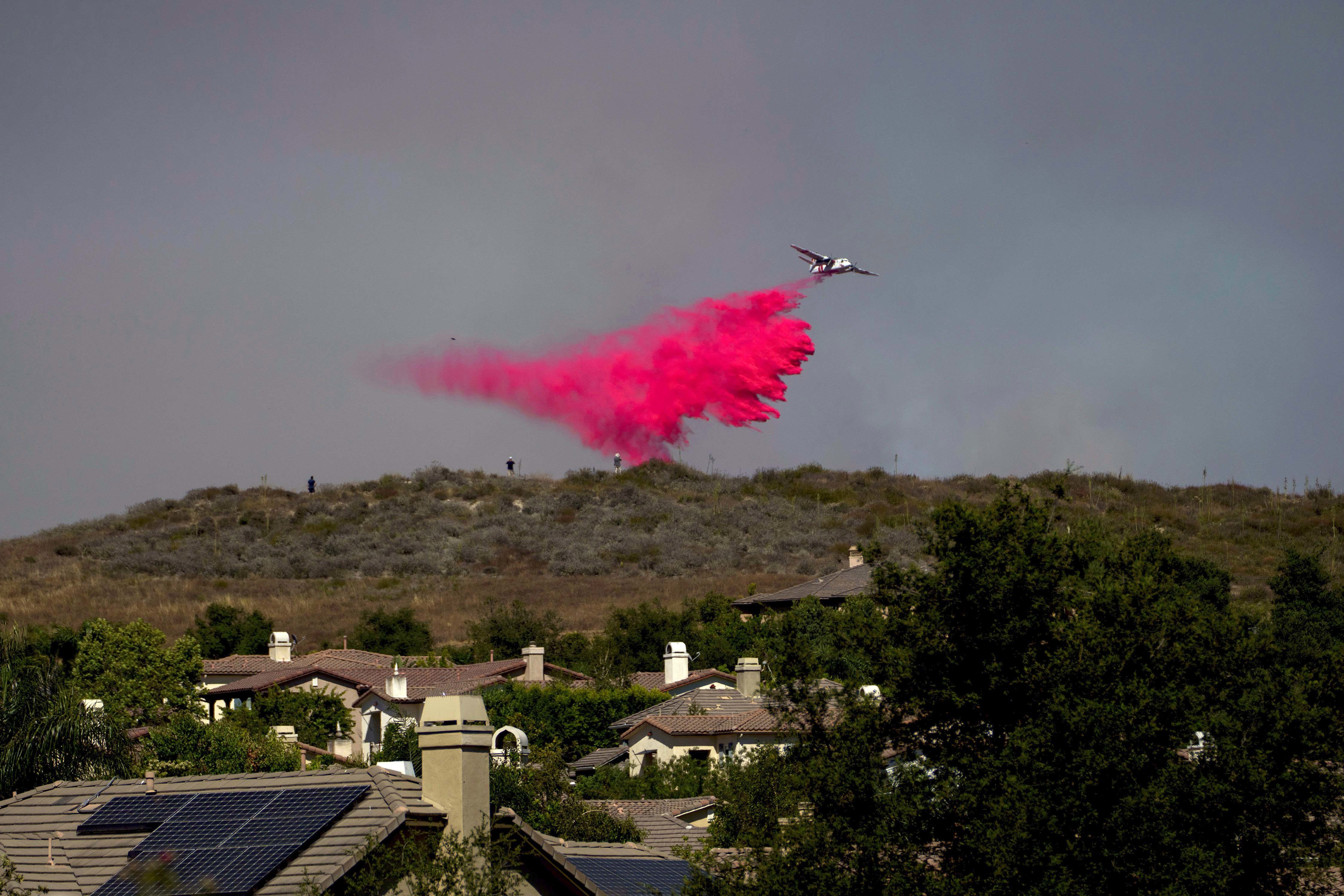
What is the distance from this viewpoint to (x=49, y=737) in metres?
25.3

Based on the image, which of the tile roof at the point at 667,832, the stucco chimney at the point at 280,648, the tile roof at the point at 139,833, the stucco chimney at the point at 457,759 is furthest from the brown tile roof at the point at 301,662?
the stucco chimney at the point at 457,759

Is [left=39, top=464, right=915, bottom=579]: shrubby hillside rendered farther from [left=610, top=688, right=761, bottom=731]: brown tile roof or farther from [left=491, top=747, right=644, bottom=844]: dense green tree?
[left=491, top=747, right=644, bottom=844]: dense green tree

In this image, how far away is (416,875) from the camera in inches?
571

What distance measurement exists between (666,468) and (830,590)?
6566 cm

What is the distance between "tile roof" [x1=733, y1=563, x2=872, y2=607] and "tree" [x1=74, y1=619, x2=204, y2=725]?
28929mm

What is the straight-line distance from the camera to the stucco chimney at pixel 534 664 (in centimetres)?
5456

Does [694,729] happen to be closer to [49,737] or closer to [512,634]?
[49,737]

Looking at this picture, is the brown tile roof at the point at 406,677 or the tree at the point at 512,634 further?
the tree at the point at 512,634

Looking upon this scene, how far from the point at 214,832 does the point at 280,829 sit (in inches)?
37.6

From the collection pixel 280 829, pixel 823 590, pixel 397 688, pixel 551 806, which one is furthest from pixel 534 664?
pixel 280 829

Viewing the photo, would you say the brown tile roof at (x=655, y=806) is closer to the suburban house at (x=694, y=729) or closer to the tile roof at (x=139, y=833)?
the suburban house at (x=694, y=729)

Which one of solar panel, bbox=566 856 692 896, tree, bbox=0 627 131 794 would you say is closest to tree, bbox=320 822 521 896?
solar panel, bbox=566 856 692 896

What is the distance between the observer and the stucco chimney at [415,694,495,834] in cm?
1562

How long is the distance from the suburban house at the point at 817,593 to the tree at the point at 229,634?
23.0 meters
